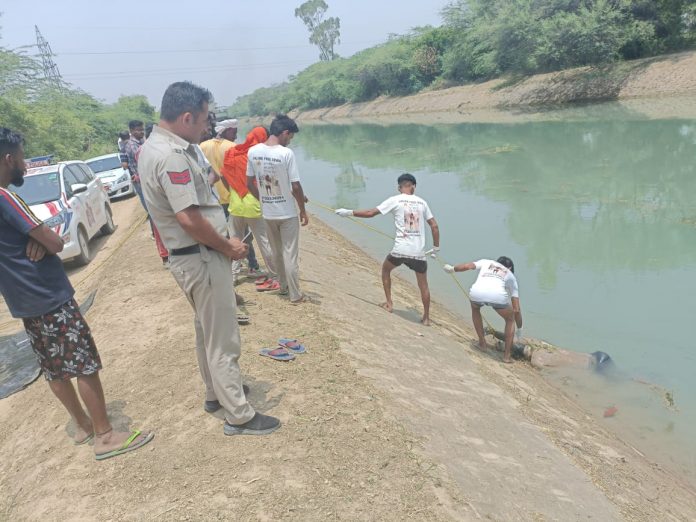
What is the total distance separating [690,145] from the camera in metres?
16.4

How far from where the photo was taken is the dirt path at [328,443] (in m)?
2.76

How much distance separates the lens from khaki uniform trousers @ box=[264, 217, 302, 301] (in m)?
5.36

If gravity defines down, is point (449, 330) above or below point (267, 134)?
below

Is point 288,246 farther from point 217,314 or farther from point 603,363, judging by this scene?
point 603,363

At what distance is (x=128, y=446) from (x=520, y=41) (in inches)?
1615

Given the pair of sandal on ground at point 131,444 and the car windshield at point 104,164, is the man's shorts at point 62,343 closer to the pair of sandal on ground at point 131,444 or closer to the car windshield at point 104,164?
the pair of sandal on ground at point 131,444

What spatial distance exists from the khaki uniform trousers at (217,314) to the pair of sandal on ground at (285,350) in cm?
105

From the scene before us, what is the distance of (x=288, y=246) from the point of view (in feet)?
17.7

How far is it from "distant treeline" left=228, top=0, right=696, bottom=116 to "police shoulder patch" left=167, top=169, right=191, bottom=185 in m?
34.3

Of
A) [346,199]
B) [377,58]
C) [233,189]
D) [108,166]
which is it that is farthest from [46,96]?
[377,58]

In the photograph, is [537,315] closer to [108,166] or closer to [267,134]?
[267,134]

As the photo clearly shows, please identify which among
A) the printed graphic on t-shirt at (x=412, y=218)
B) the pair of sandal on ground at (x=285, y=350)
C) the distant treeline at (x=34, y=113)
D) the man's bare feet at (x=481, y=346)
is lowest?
the man's bare feet at (x=481, y=346)

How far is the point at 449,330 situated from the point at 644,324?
105 inches

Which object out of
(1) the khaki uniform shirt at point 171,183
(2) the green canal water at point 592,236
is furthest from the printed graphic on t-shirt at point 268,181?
(2) the green canal water at point 592,236
